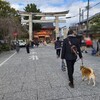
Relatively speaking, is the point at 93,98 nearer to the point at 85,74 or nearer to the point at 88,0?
the point at 85,74

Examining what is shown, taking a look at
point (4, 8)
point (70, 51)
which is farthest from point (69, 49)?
point (4, 8)

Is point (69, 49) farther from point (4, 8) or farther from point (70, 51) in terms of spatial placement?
point (4, 8)

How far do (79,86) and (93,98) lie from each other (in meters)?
1.92

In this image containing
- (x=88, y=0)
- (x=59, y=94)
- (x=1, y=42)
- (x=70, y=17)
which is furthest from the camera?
(x=70, y=17)

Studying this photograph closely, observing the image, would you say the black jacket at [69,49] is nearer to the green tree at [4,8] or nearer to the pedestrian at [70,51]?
the pedestrian at [70,51]

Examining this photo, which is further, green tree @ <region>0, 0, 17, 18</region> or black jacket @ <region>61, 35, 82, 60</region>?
green tree @ <region>0, 0, 17, 18</region>

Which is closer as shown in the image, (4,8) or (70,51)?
(70,51)

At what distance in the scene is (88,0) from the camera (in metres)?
49.5

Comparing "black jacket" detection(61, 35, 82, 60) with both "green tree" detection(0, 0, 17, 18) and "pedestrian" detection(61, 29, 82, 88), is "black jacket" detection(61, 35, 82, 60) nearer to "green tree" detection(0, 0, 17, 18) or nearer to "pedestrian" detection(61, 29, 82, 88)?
"pedestrian" detection(61, 29, 82, 88)

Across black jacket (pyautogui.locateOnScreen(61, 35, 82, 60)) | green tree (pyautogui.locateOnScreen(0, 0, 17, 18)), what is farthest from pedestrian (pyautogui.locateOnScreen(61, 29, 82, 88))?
green tree (pyautogui.locateOnScreen(0, 0, 17, 18))

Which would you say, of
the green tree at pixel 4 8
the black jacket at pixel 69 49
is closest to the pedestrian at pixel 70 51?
the black jacket at pixel 69 49

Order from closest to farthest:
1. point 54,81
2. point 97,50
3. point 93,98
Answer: point 93,98 < point 54,81 < point 97,50

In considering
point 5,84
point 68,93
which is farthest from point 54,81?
point 68,93

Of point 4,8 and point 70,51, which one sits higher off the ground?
point 4,8
